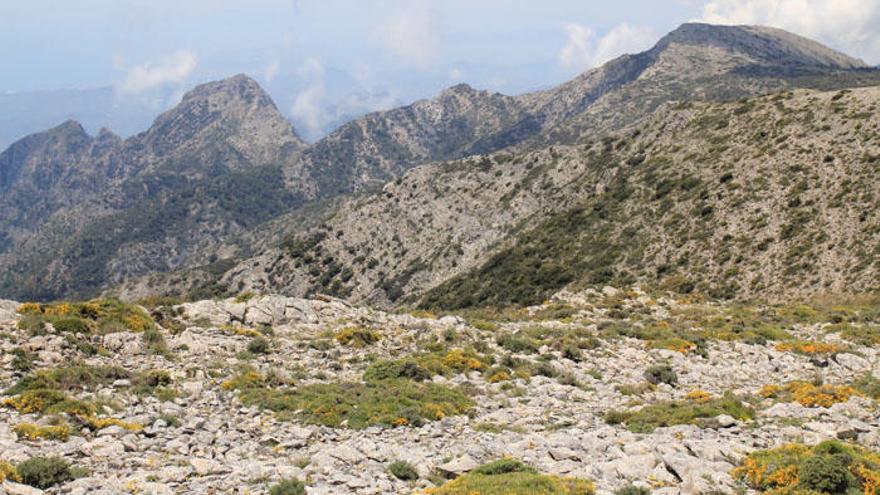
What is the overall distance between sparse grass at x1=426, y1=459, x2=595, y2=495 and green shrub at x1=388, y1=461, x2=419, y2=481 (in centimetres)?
109

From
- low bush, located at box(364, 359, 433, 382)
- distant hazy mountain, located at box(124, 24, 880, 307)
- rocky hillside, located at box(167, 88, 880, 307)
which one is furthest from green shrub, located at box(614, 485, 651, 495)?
distant hazy mountain, located at box(124, 24, 880, 307)

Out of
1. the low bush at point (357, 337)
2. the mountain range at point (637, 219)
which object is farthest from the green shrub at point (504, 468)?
the mountain range at point (637, 219)

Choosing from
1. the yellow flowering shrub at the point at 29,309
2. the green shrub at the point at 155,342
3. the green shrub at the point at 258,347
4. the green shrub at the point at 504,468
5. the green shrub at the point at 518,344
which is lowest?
the green shrub at the point at 504,468

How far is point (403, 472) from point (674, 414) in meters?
9.74

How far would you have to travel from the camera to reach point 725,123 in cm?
9738

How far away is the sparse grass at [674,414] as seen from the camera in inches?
733

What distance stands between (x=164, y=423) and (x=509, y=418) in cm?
1097

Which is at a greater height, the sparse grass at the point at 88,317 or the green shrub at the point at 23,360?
the sparse grass at the point at 88,317

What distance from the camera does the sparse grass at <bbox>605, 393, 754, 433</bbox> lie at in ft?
61.1

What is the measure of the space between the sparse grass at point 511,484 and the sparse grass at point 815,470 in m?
4.00

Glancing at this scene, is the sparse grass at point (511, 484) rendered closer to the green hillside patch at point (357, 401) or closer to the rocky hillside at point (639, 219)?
the green hillside patch at point (357, 401)

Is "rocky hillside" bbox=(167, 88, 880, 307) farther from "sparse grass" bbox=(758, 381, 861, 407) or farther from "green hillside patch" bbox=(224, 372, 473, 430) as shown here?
"green hillside patch" bbox=(224, 372, 473, 430)

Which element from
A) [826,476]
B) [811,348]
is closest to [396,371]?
[826,476]

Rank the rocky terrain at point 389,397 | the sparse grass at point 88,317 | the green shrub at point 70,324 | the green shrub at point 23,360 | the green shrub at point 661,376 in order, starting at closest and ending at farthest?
the rocky terrain at point 389,397
the green shrub at point 23,360
the green shrub at point 661,376
the green shrub at point 70,324
the sparse grass at point 88,317
